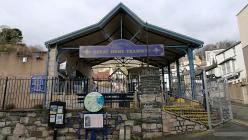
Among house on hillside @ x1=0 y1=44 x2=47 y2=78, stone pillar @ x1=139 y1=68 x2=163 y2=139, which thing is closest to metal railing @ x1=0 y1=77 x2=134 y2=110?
stone pillar @ x1=139 y1=68 x2=163 y2=139

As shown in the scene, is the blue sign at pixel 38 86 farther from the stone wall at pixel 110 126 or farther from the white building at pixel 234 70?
the white building at pixel 234 70

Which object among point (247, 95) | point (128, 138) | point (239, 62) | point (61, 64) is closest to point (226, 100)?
point (128, 138)

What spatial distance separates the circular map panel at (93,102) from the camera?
962cm

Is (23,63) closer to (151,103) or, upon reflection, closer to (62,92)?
(62,92)

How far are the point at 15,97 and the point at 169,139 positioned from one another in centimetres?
903

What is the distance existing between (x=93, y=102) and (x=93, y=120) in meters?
0.70

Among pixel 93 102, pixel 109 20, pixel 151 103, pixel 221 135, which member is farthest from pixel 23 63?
pixel 221 135

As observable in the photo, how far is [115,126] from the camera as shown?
34.0ft

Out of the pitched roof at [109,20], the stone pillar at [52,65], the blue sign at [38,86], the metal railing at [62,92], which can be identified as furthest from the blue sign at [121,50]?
the blue sign at [38,86]

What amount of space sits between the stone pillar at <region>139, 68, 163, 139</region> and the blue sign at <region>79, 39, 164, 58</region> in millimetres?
3338

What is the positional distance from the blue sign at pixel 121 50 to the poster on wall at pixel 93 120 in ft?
17.2

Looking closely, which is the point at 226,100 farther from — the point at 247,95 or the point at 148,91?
the point at 247,95

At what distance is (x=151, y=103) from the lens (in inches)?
417

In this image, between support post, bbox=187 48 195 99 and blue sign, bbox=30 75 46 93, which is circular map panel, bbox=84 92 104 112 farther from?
support post, bbox=187 48 195 99
